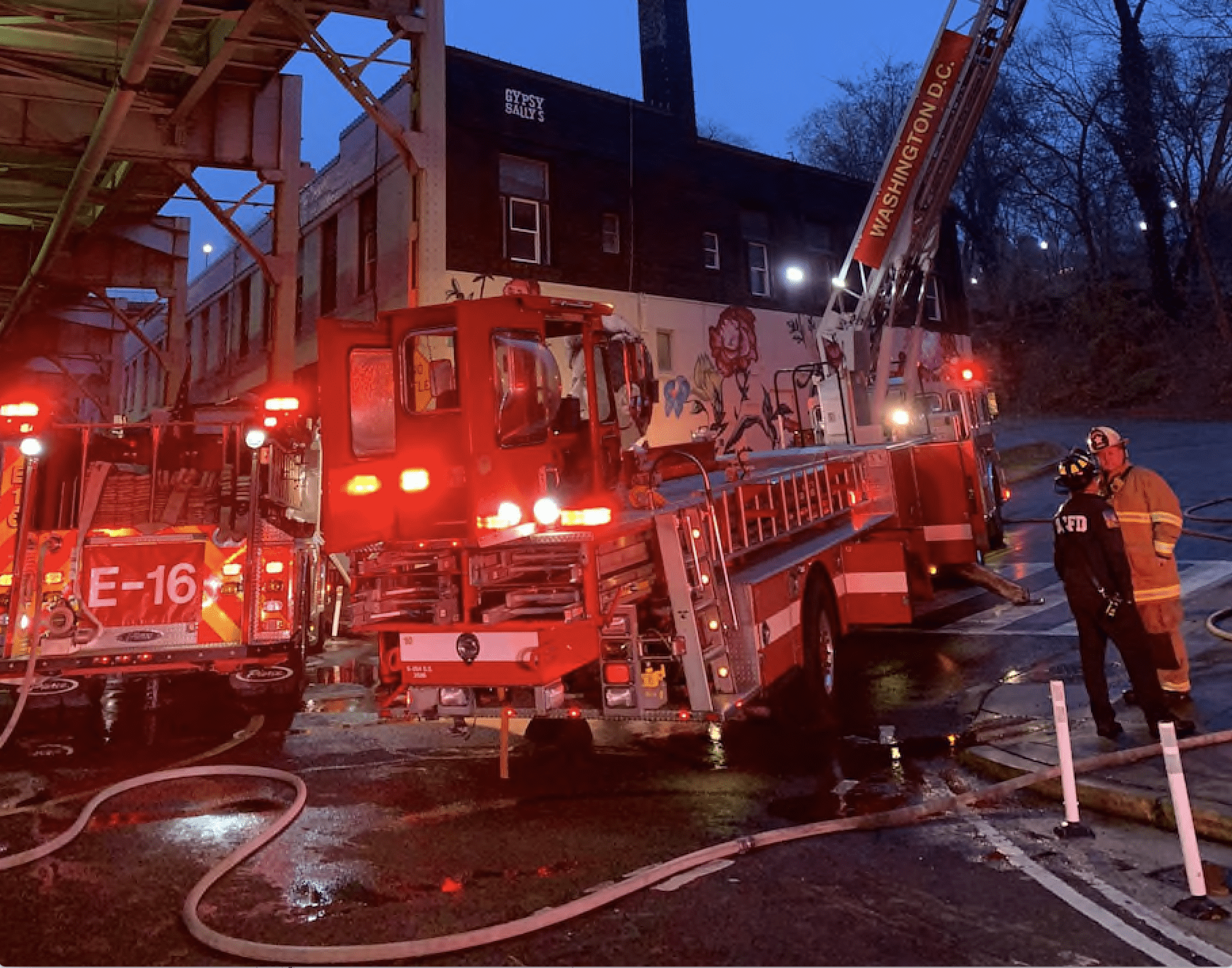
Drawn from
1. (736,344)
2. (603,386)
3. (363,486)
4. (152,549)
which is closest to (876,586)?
(603,386)

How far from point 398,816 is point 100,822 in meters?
1.85

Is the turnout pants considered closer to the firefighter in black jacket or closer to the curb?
the firefighter in black jacket

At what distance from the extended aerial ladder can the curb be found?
26.9 feet

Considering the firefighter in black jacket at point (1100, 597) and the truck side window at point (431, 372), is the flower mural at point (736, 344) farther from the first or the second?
the truck side window at point (431, 372)

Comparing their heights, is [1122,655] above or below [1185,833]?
above

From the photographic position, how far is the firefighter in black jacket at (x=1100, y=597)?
5.58 m

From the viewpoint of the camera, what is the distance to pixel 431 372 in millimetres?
5688

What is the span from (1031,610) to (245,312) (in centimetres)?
2253

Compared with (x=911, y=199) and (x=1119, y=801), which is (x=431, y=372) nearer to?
(x=1119, y=801)

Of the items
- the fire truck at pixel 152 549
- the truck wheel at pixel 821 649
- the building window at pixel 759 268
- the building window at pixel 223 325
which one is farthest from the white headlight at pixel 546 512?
the building window at pixel 223 325

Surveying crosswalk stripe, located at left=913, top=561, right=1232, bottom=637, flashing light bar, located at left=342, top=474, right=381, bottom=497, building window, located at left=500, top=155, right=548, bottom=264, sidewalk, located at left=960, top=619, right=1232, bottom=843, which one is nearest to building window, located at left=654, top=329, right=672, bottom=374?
building window, located at left=500, top=155, right=548, bottom=264

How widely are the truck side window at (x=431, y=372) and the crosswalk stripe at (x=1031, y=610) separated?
7071mm

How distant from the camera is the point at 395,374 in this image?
5.80m

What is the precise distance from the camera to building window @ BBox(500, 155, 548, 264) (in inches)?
663
